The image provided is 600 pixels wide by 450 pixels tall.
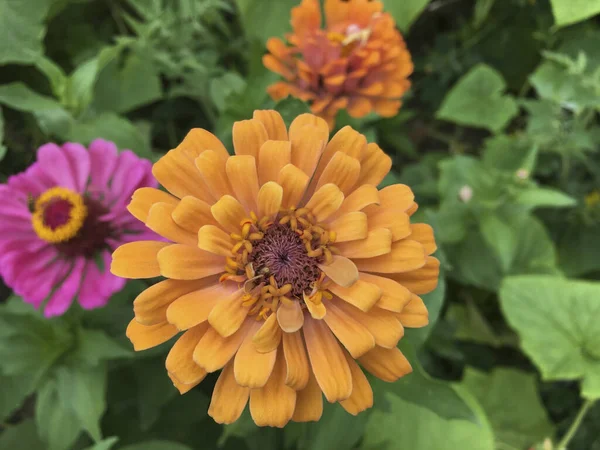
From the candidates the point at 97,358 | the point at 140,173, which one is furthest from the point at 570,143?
the point at 97,358

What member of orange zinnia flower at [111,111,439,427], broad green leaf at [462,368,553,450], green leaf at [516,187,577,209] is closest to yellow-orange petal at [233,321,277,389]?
orange zinnia flower at [111,111,439,427]

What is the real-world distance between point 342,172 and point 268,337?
19cm

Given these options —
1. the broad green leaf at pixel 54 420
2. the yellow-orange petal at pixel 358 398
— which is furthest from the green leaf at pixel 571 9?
the broad green leaf at pixel 54 420

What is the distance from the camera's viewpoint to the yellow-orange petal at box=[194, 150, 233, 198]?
0.51m

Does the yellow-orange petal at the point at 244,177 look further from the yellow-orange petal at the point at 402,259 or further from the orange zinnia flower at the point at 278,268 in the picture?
the yellow-orange petal at the point at 402,259

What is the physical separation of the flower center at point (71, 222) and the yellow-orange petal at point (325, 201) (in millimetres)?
372

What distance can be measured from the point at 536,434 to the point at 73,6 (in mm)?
1522

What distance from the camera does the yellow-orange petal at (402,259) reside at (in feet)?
1.70

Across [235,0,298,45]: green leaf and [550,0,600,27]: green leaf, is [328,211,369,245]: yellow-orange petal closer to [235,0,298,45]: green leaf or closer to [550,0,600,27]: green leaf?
[550,0,600,27]: green leaf

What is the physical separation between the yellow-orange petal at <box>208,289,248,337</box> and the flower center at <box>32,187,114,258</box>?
0.32 m

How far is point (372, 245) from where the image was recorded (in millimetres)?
519

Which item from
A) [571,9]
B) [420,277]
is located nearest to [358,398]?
[420,277]

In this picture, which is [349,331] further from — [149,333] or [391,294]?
[149,333]

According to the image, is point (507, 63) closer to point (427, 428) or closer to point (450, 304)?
point (450, 304)
